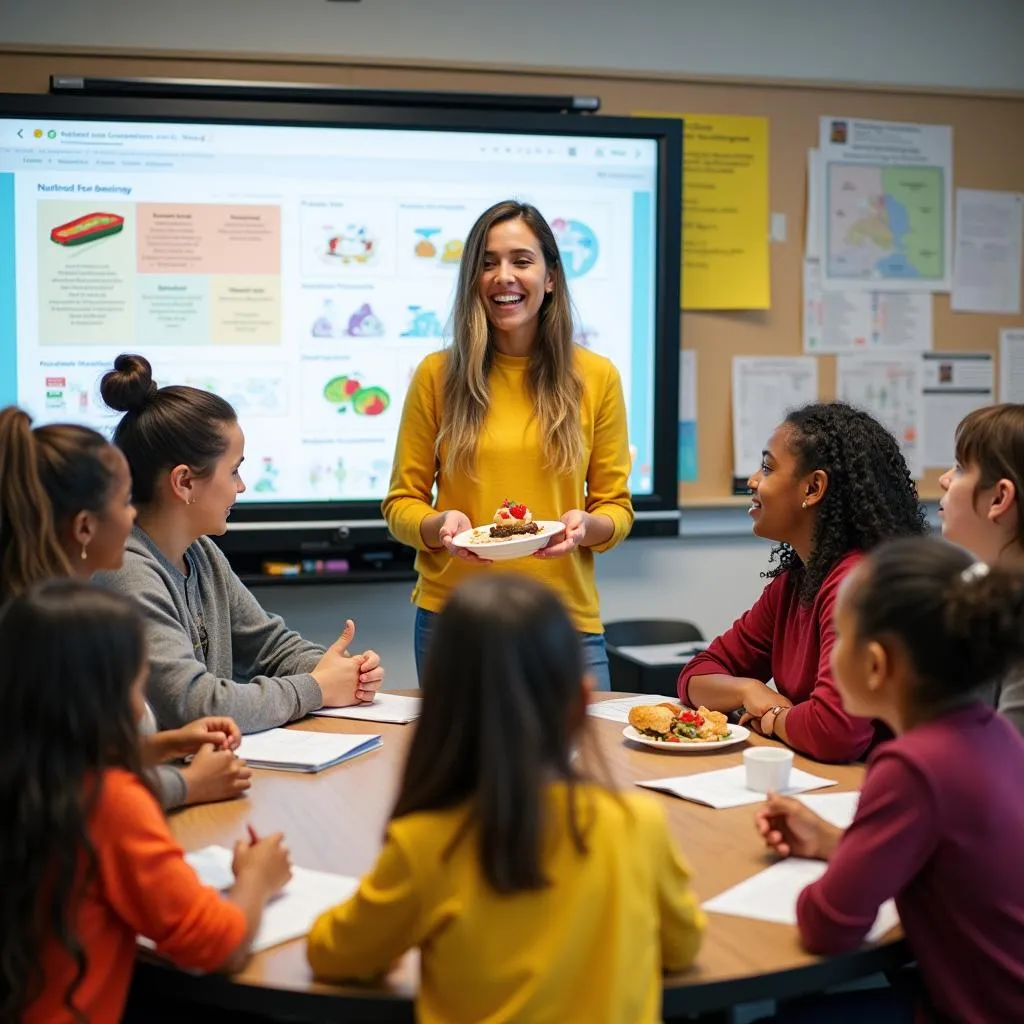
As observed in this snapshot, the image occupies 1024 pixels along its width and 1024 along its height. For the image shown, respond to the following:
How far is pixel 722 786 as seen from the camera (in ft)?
5.90

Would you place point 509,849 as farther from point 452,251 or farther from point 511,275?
point 452,251

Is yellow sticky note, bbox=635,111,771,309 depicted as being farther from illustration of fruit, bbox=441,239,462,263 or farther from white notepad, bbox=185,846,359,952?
white notepad, bbox=185,846,359,952

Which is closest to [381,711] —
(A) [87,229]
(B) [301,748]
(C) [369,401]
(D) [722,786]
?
(B) [301,748]

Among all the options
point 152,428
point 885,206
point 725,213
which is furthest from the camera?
point 885,206

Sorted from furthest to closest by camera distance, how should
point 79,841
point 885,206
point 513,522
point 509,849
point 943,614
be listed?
point 885,206
point 513,522
point 943,614
point 79,841
point 509,849

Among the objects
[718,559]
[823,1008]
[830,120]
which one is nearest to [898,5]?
[830,120]

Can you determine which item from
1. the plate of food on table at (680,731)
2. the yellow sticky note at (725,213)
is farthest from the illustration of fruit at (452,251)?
the plate of food on table at (680,731)

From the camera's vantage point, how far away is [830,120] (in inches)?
157

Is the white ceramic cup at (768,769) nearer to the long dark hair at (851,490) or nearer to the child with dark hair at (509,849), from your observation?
the long dark hair at (851,490)

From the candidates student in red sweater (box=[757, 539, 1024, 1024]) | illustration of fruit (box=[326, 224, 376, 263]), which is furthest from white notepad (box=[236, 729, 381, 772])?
illustration of fruit (box=[326, 224, 376, 263])

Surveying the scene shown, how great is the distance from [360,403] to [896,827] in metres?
2.62

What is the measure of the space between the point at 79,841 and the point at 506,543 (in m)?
1.17

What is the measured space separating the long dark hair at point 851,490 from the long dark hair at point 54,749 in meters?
1.25

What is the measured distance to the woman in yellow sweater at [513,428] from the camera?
2.60m
